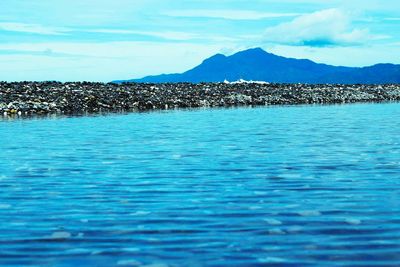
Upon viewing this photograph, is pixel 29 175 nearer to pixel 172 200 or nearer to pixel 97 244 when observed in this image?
pixel 172 200

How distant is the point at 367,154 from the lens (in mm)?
24469

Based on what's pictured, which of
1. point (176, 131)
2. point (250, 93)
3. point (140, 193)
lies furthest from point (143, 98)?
point (140, 193)

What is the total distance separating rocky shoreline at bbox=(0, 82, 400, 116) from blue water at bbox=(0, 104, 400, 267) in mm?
28381

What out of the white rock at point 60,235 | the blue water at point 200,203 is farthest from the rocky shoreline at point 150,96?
the white rock at point 60,235

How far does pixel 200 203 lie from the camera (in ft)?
48.9

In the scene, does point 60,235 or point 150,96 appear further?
point 150,96

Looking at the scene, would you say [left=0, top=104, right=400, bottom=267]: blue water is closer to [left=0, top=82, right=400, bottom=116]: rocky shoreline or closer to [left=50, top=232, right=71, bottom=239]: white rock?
[left=50, top=232, right=71, bottom=239]: white rock

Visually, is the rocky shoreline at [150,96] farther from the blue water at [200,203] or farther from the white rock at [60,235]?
the white rock at [60,235]

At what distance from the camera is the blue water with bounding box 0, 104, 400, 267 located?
10898 mm

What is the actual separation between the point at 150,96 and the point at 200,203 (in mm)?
56681

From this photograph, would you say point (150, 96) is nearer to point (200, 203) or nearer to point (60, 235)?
point (200, 203)

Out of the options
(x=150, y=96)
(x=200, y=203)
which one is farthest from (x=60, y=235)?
(x=150, y=96)

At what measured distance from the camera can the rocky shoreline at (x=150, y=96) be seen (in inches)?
2279

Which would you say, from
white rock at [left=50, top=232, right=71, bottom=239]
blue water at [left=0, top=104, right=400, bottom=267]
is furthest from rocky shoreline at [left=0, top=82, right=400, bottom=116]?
white rock at [left=50, top=232, right=71, bottom=239]
